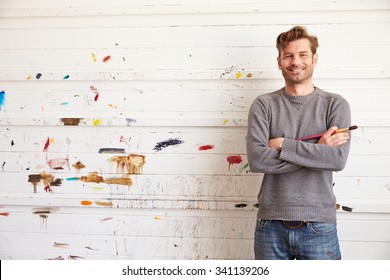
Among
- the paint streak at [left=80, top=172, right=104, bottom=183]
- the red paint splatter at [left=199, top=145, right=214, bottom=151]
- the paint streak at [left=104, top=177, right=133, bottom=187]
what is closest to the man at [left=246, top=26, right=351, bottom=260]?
the red paint splatter at [left=199, top=145, right=214, bottom=151]

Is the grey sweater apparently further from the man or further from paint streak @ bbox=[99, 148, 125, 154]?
paint streak @ bbox=[99, 148, 125, 154]

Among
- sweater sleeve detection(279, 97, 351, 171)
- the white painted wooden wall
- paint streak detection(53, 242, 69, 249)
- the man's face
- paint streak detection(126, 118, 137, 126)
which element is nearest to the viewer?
sweater sleeve detection(279, 97, 351, 171)

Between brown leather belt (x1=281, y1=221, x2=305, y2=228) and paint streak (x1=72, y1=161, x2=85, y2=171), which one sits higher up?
paint streak (x1=72, y1=161, x2=85, y2=171)

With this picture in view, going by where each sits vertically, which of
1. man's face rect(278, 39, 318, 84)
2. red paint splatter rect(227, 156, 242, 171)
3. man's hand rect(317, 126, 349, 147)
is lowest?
red paint splatter rect(227, 156, 242, 171)

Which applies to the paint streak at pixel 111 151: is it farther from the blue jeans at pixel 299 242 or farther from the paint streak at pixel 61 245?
the blue jeans at pixel 299 242

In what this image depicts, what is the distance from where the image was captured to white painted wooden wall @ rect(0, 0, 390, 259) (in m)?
2.31

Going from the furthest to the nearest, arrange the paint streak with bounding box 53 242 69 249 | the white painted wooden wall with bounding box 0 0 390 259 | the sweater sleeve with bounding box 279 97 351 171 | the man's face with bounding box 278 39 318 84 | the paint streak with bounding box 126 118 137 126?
1. the paint streak with bounding box 53 242 69 249
2. the paint streak with bounding box 126 118 137 126
3. the white painted wooden wall with bounding box 0 0 390 259
4. the man's face with bounding box 278 39 318 84
5. the sweater sleeve with bounding box 279 97 351 171

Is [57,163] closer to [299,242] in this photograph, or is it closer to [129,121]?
[129,121]

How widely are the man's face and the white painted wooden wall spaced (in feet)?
1.29

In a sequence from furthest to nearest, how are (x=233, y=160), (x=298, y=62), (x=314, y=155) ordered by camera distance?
1. (x=233, y=160)
2. (x=298, y=62)
3. (x=314, y=155)

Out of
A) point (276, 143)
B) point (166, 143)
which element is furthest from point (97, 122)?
point (276, 143)

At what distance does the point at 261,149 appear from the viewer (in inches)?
72.6

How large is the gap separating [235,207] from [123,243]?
781 millimetres

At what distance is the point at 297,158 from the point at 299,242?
1.32 feet
